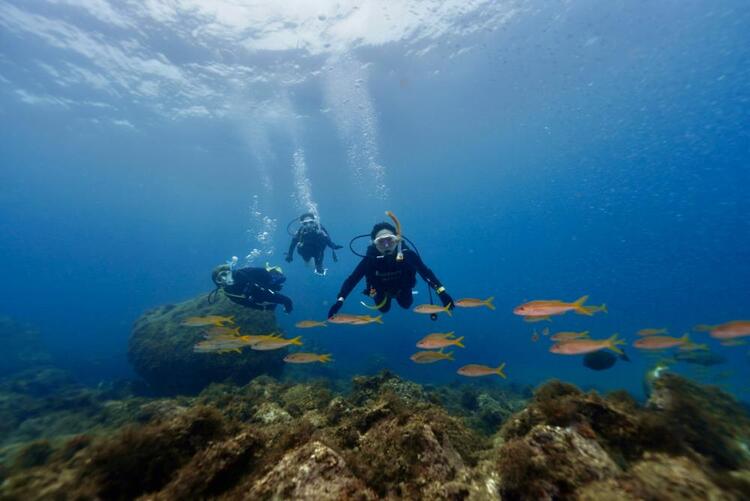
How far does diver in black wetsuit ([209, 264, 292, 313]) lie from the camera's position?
10711 millimetres

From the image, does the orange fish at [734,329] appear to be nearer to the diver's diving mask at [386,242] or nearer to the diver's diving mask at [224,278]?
the diver's diving mask at [386,242]

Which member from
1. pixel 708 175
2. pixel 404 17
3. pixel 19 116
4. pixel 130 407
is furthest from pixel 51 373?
pixel 708 175

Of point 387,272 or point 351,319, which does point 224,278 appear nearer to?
point 351,319

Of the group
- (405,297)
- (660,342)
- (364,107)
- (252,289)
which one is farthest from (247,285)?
(364,107)

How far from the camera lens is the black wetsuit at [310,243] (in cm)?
1355

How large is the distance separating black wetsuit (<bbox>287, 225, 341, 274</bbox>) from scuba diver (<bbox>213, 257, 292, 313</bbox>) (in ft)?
8.34

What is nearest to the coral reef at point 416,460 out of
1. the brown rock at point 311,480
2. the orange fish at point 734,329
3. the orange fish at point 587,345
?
the brown rock at point 311,480

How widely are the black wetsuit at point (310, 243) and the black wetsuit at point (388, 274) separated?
5.84m

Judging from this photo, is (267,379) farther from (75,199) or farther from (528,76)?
(75,199)

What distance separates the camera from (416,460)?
9.16 feet

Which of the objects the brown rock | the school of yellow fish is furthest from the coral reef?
the school of yellow fish

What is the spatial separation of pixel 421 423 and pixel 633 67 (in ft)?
136

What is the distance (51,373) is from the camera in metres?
20.5

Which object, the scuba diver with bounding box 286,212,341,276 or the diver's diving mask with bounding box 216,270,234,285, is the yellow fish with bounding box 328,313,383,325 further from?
the scuba diver with bounding box 286,212,341,276
